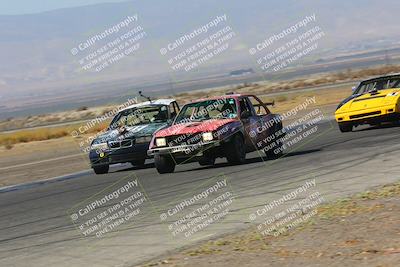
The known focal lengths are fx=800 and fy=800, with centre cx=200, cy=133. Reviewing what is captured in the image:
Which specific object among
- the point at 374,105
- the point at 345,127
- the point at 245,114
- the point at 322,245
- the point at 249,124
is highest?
the point at 322,245

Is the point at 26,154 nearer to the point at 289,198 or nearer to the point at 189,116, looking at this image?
the point at 189,116

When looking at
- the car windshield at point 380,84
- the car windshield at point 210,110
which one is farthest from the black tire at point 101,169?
the car windshield at point 380,84

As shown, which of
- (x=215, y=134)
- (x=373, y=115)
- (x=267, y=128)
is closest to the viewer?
(x=215, y=134)

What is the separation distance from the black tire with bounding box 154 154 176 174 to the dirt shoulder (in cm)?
738

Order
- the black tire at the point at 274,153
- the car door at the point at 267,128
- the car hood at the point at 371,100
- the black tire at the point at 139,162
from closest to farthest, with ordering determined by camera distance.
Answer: the car door at the point at 267,128 → the black tire at the point at 274,153 → the black tire at the point at 139,162 → the car hood at the point at 371,100

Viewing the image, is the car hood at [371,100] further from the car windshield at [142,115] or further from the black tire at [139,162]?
the black tire at [139,162]

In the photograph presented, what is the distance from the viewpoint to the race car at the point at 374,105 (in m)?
19.9

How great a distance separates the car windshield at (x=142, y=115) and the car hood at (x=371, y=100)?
15.8 feet

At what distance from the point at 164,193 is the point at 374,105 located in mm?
8621

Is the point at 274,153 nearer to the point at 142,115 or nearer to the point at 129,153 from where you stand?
the point at 129,153

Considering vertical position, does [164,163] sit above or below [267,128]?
above

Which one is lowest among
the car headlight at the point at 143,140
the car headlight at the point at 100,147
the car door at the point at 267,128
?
the car door at the point at 267,128

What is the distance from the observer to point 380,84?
70.2 feet

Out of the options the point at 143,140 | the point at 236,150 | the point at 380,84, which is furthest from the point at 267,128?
the point at 380,84
